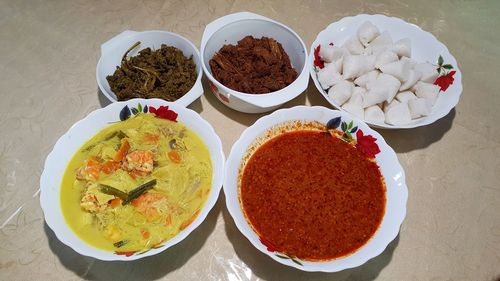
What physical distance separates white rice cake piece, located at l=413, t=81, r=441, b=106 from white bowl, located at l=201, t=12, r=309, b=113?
64 centimetres

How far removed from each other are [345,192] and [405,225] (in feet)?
1.35

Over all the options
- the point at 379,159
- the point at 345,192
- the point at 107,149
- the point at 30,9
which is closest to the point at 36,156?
the point at 107,149

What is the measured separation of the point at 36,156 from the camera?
2.03 metres

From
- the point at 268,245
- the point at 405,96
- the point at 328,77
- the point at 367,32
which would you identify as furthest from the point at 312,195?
the point at 367,32

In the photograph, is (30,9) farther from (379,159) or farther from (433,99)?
(433,99)

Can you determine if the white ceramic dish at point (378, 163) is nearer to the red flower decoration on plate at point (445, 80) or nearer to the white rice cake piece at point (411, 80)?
the white rice cake piece at point (411, 80)

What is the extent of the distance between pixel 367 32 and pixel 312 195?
3.69 feet

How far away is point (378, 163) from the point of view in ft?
5.84

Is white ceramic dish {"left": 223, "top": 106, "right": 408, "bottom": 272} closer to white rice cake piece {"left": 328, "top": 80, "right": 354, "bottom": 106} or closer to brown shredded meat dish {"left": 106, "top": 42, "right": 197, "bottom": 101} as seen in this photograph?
white rice cake piece {"left": 328, "top": 80, "right": 354, "bottom": 106}

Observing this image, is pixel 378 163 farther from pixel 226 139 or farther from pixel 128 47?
pixel 128 47

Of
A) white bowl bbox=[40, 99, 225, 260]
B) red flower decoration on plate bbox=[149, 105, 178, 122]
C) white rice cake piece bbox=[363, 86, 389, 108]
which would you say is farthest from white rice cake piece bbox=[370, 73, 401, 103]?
red flower decoration on plate bbox=[149, 105, 178, 122]

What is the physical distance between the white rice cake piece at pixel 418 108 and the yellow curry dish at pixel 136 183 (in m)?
1.10

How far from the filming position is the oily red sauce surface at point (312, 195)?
5.22 feet

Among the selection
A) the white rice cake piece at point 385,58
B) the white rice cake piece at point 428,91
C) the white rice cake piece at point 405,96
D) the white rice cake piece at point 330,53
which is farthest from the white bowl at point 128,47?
the white rice cake piece at point 428,91
